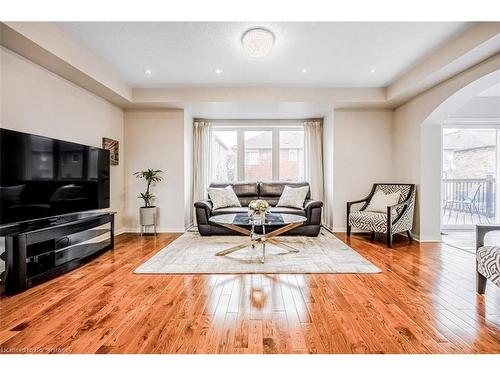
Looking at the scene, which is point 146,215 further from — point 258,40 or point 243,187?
point 258,40

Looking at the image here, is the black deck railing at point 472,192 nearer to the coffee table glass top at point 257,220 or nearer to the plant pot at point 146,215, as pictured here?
the coffee table glass top at point 257,220

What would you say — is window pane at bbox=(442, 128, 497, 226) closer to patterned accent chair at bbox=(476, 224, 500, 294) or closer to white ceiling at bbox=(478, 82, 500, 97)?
white ceiling at bbox=(478, 82, 500, 97)

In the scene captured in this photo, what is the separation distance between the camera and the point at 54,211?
3033mm

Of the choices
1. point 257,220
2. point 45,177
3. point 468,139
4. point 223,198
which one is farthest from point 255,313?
point 468,139

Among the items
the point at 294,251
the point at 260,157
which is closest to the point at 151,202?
the point at 260,157

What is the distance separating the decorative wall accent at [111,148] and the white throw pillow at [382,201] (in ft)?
15.1

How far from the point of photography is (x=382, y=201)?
177 inches

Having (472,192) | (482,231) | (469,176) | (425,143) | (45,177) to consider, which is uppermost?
(425,143)

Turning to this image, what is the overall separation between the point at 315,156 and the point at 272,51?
2.97 metres

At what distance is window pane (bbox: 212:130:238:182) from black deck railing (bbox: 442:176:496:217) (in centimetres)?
466

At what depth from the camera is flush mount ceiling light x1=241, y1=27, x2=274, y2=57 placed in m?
2.82

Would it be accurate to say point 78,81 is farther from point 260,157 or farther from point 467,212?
point 467,212

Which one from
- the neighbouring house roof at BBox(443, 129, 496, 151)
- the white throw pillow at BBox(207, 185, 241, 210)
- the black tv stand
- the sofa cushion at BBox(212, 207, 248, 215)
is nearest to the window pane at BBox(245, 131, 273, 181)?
the white throw pillow at BBox(207, 185, 241, 210)
